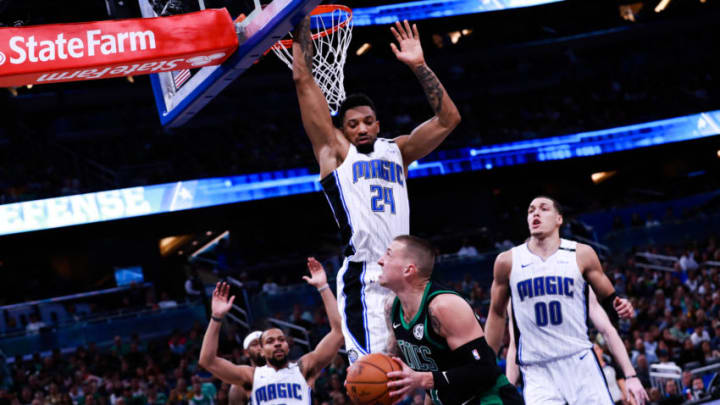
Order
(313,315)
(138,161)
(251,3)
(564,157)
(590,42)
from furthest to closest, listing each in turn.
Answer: (590,42) → (564,157) → (138,161) → (313,315) → (251,3)

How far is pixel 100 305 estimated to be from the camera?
17.5 m

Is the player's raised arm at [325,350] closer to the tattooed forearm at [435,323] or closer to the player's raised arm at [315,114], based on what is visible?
the player's raised arm at [315,114]

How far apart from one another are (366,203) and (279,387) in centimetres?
302

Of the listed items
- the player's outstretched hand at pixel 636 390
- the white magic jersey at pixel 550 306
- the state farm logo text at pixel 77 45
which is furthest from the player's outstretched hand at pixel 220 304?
the player's outstretched hand at pixel 636 390

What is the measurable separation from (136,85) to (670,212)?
16.7m

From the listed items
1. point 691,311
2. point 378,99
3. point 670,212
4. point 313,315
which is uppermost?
point 378,99

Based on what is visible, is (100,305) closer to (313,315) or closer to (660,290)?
(313,315)

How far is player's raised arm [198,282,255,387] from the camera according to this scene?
652 centimetres

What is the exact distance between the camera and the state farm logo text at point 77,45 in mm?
6086

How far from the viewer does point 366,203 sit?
15.4ft

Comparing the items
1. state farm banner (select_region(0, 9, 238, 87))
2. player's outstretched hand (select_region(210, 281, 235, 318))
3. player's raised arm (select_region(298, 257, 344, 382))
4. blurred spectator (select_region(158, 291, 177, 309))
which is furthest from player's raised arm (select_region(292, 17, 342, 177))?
blurred spectator (select_region(158, 291, 177, 309))

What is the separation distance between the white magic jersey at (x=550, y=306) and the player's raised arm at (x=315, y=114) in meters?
1.91

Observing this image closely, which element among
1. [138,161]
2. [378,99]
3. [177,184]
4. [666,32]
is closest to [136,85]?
[138,161]

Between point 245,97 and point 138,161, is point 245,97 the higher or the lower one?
the higher one
